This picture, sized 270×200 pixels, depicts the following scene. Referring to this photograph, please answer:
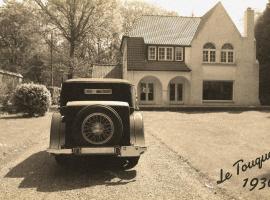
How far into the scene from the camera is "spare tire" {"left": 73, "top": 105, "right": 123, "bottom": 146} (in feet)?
26.9

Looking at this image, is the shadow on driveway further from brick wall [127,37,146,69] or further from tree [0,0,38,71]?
tree [0,0,38,71]

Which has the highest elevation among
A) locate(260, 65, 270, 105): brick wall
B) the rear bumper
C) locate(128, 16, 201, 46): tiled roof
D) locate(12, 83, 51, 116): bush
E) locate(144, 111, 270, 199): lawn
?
locate(128, 16, 201, 46): tiled roof

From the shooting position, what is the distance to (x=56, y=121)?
341 inches

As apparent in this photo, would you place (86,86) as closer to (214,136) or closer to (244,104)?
(214,136)

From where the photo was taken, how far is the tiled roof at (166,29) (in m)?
35.9

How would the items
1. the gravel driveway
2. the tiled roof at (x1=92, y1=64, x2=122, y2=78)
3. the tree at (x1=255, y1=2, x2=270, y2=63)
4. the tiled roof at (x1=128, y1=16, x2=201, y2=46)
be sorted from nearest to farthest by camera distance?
the gravel driveway → the tiled roof at (x1=128, y1=16, x2=201, y2=46) → the tiled roof at (x1=92, y1=64, x2=122, y2=78) → the tree at (x1=255, y1=2, x2=270, y2=63)

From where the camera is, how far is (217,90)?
36.3 metres

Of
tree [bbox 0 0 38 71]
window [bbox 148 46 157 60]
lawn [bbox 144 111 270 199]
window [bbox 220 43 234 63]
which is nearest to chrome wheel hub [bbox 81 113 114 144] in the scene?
lawn [bbox 144 111 270 199]

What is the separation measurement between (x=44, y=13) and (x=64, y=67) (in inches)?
296

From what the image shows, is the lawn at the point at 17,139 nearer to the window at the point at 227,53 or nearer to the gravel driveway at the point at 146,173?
the gravel driveway at the point at 146,173

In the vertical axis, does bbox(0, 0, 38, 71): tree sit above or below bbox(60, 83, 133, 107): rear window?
above

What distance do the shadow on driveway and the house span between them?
2522cm

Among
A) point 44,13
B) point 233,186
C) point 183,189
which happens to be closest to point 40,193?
point 183,189

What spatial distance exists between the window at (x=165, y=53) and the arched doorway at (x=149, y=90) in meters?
2.23
